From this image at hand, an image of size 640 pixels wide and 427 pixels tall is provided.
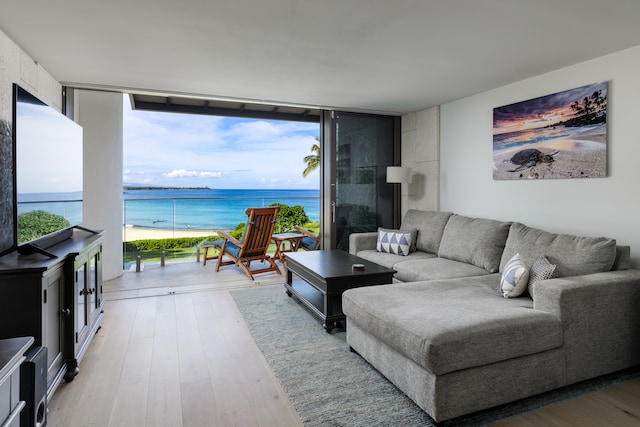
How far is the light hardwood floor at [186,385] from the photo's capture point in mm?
1985

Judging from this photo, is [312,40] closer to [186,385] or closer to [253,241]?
[186,385]

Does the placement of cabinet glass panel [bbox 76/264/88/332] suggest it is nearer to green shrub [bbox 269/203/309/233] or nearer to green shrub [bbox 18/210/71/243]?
green shrub [bbox 18/210/71/243]

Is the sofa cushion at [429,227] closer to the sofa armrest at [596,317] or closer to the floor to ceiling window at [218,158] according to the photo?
the sofa armrest at [596,317]

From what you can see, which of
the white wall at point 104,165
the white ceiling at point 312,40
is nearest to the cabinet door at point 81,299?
the white ceiling at point 312,40

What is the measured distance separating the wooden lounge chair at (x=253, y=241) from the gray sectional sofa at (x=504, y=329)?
8.55 ft

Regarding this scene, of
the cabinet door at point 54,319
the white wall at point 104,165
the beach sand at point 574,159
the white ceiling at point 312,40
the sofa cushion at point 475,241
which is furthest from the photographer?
the white wall at point 104,165

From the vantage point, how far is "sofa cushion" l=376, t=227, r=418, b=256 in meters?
4.49

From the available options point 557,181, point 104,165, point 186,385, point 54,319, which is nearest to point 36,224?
point 54,319

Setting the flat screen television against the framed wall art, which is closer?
the flat screen television

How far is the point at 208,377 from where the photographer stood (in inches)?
95.6

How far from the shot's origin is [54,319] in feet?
7.18

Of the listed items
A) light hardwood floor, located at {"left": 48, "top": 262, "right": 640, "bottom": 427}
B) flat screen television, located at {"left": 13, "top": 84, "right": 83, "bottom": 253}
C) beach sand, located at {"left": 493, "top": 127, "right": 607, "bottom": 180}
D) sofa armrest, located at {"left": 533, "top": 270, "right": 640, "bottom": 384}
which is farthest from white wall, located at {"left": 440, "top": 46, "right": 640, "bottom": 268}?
flat screen television, located at {"left": 13, "top": 84, "right": 83, "bottom": 253}

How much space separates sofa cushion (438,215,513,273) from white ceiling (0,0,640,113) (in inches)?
57.1

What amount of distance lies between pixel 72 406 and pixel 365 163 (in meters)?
4.35
